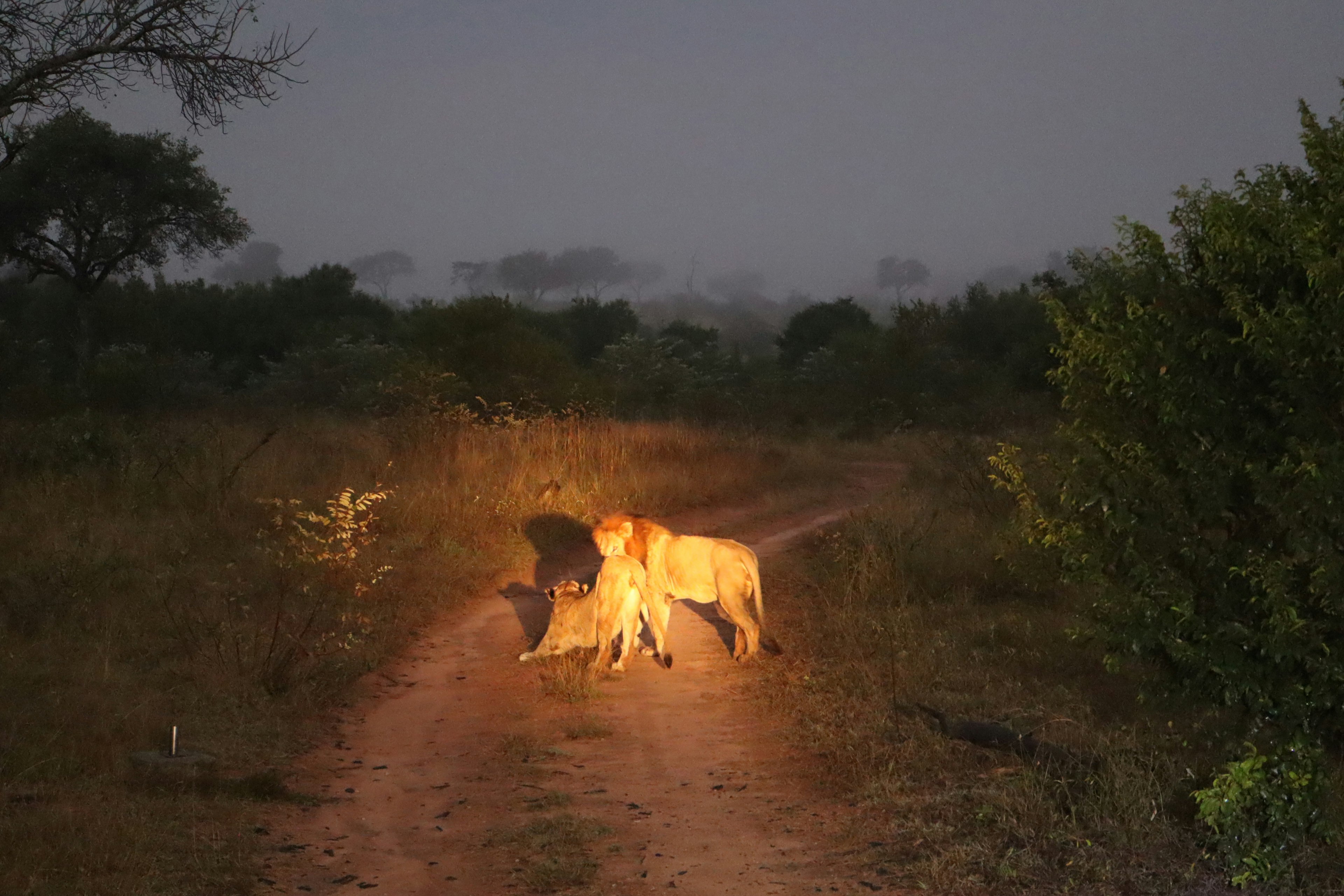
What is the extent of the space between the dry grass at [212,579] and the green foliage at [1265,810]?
403 centimetres

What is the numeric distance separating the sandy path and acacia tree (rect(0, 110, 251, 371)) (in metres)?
20.3

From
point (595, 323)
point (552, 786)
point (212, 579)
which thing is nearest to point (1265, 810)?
point (552, 786)

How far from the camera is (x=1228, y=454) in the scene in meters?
4.72

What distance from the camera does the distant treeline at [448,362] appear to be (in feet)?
75.8

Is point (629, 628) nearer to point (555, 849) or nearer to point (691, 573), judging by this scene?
point (691, 573)

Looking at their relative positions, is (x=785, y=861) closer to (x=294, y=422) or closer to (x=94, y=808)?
(x=94, y=808)

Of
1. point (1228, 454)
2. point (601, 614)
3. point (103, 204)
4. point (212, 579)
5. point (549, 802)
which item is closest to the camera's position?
point (1228, 454)

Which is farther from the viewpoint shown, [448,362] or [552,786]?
[448,362]

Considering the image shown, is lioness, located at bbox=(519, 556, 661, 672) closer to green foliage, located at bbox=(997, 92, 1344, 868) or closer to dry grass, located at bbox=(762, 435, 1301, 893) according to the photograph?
dry grass, located at bbox=(762, 435, 1301, 893)

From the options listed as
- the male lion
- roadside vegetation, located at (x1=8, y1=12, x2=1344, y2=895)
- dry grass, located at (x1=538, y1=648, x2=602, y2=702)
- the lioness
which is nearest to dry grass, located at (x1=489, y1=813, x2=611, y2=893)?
roadside vegetation, located at (x1=8, y1=12, x2=1344, y2=895)

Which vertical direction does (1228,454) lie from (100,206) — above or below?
below

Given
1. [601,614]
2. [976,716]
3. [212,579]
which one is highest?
[212,579]

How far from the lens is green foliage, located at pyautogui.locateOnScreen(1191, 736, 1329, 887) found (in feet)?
14.4

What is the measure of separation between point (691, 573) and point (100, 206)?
2343 cm
